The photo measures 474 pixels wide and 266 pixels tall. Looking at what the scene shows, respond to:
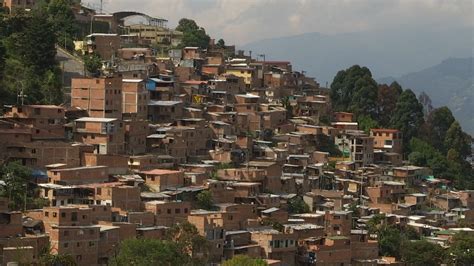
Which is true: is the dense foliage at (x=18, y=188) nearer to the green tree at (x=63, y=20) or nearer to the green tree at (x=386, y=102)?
the green tree at (x=63, y=20)

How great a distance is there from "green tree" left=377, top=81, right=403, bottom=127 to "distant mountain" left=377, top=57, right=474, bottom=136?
8182 centimetres

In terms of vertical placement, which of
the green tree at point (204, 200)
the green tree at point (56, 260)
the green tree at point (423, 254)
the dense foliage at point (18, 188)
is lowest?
the green tree at point (423, 254)

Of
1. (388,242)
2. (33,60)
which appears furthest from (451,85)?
(388,242)

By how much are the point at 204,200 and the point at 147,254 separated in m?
6.28

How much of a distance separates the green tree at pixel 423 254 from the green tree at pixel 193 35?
19854mm

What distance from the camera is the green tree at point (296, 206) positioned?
34094 mm

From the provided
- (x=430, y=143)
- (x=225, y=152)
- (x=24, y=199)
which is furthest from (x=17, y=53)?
(x=430, y=143)

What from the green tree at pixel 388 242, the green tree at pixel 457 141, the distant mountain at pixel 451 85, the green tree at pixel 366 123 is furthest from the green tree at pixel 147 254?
the distant mountain at pixel 451 85

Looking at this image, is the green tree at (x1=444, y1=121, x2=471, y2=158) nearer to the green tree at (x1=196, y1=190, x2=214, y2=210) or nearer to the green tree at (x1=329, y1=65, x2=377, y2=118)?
the green tree at (x1=329, y1=65, x2=377, y2=118)

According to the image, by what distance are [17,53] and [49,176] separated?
28.2ft

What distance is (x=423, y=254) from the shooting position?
1280 inches

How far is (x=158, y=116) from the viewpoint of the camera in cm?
3722

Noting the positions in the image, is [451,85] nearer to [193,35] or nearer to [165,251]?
[193,35]

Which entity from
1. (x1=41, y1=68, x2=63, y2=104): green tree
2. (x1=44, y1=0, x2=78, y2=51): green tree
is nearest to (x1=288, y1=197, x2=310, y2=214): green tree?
(x1=41, y1=68, x2=63, y2=104): green tree
